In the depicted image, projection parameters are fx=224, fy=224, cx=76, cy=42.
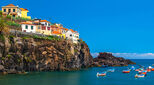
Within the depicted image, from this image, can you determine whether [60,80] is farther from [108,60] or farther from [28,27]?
[108,60]

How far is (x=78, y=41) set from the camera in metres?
113

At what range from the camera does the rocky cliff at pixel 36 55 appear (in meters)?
73.5

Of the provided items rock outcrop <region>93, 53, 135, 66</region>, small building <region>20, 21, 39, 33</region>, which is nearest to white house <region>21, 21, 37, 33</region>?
small building <region>20, 21, 39, 33</region>

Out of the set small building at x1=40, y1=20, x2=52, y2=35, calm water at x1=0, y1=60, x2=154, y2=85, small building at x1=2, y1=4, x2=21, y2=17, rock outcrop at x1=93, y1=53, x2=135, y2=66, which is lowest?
calm water at x1=0, y1=60, x2=154, y2=85

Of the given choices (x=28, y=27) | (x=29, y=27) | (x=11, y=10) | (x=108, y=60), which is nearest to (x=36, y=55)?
(x=29, y=27)

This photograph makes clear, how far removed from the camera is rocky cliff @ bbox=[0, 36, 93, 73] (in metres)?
73.5

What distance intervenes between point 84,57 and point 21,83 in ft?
189

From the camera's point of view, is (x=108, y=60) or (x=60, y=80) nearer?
(x=60, y=80)

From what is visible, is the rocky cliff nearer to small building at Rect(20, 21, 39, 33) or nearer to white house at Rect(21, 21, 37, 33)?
small building at Rect(20, 21, 39, 33)

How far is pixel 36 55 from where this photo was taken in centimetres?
8319

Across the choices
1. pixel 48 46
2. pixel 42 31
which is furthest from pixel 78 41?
pixel 48 46

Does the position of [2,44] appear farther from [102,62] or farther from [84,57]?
[102,62]

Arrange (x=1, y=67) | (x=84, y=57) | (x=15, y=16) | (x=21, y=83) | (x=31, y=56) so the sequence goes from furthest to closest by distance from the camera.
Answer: (x=15, y=16), (x=84, y=57), (x=31, y=56), (x=1, y=67), (x=21, y=83)

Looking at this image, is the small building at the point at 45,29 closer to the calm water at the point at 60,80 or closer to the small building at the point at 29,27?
the small building at the point at 29,27
